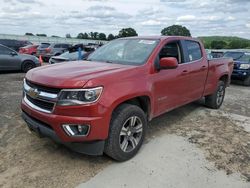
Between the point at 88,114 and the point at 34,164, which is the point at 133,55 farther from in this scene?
the point at 34,164

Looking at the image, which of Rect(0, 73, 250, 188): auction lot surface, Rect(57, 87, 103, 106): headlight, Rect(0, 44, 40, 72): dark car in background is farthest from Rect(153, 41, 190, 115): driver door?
Rect(0, 44, 40, 72): dark car in background

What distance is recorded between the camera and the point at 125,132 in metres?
4.03

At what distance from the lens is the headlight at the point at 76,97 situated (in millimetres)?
3492

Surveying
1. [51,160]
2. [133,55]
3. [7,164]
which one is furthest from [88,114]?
[133,55]

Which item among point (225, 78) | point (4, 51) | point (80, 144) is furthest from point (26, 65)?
point (80, 144)

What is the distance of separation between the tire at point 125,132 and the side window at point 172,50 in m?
1.38

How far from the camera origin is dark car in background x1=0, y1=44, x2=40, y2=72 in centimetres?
1271

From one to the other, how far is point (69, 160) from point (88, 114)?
940mm

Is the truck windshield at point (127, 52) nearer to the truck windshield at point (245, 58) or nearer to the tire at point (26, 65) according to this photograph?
the tire at point (26, 65)

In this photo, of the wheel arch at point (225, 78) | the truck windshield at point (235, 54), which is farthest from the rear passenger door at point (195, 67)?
the truck windshield at point (235, 54)

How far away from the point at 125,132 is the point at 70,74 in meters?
1.11

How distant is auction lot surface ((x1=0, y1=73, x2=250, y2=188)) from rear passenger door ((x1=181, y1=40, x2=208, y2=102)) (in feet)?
2.38

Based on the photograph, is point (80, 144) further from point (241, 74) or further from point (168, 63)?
point (241, 74)

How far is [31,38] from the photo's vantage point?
1606 inches
